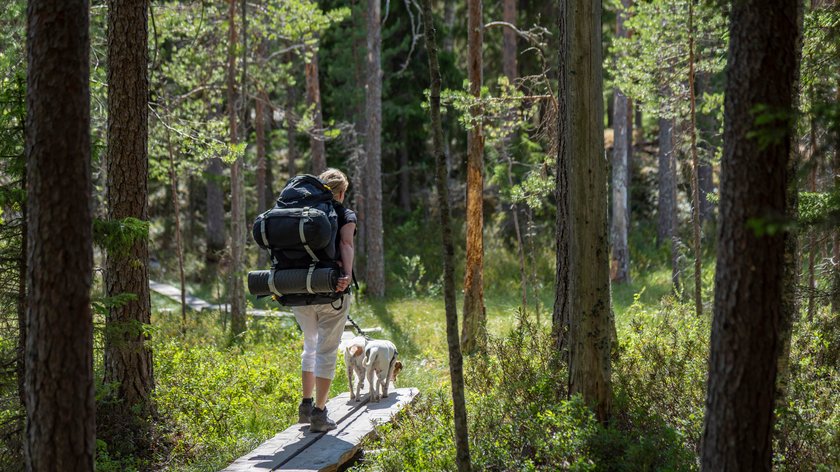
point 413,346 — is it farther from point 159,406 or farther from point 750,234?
point 750,234

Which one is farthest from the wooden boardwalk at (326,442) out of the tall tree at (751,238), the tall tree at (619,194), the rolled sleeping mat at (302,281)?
the tall tree at (619,194)

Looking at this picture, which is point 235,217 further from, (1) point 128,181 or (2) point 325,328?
(2) point 325,328

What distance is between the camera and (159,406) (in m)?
8.05

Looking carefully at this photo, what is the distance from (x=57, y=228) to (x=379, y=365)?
186 inches

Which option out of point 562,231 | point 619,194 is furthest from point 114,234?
point 619,194

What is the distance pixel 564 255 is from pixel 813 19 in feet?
11.3

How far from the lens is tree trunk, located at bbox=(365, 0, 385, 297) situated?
20336 mm

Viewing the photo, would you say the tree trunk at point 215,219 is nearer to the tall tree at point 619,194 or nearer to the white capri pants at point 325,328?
the tall tree at point 619,194

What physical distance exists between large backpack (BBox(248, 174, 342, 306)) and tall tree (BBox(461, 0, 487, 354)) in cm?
518

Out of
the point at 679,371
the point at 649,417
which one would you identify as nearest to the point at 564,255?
the point at 679,371

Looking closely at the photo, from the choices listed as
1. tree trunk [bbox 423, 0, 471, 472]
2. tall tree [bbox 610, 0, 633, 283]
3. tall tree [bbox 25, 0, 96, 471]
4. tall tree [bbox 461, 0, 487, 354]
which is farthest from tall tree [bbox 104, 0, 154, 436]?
tall tree [bbox 610, 0, 633, 283]

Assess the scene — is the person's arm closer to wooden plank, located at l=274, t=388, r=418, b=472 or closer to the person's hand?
the person's hand

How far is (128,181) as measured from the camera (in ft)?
25.6

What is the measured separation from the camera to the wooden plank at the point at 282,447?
659 centimetres
